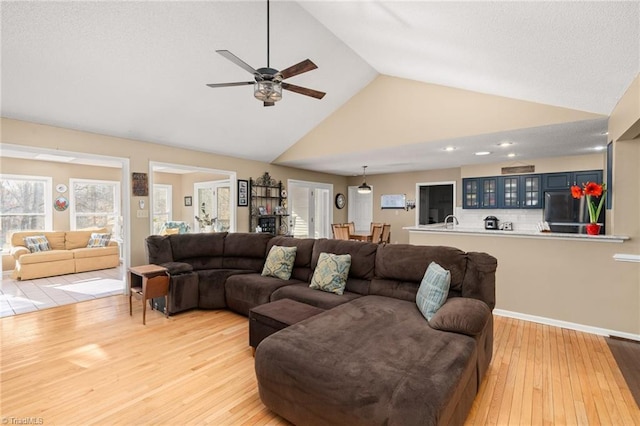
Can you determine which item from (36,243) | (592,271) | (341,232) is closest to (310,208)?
(341,232)

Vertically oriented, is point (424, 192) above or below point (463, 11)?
below

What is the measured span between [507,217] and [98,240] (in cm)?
900

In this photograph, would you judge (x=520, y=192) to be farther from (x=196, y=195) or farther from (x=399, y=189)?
(x=196, y=195)

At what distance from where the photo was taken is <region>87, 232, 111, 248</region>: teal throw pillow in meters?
6.74

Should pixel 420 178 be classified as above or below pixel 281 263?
above

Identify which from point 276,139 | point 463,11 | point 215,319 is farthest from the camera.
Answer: point 276,139

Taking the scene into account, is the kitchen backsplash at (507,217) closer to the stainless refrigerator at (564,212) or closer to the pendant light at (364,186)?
the stainless refrigerator at (564,212)

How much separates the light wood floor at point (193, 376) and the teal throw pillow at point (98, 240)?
3459 mm

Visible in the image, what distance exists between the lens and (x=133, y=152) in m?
4.83

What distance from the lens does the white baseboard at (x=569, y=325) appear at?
3150mm

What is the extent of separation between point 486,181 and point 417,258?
4.72 meters

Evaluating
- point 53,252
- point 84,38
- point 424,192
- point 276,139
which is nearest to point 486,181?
point 424,192

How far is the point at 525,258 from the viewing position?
371 cm

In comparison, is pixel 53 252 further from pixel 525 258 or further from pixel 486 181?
pixel 486 181
